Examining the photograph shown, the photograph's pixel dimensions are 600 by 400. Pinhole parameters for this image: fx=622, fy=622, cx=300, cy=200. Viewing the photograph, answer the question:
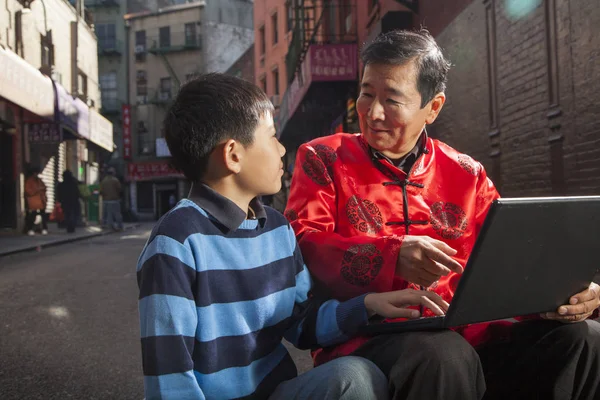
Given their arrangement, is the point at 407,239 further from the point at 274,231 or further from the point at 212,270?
the point at 212,270

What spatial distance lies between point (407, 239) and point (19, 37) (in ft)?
58.6

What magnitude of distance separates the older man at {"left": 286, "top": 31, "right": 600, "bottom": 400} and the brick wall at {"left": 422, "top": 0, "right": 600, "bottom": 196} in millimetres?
4125

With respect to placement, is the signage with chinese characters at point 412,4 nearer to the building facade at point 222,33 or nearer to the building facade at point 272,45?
the building facade at point 272,45

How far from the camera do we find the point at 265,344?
1.62 m

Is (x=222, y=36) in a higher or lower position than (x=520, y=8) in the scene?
higher

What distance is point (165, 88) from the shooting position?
142ft

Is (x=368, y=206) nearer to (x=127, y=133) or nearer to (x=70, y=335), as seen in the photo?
(x=70, y=335)

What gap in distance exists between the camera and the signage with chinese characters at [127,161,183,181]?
41719 mm

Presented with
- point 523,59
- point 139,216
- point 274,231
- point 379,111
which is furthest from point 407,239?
point 139,216

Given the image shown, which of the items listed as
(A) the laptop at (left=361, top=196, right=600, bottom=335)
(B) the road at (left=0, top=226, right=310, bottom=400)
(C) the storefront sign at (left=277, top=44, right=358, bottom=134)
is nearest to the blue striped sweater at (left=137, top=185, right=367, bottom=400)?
(A) the laptop at (left=361, top=196, right=600, bottom=335)

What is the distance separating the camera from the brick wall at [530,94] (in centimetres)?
567

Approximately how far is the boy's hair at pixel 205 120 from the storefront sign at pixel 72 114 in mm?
17003

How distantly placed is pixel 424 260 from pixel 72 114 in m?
19.1

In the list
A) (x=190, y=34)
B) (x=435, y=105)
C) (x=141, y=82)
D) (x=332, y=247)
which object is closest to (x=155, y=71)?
(x=141, y=82)
